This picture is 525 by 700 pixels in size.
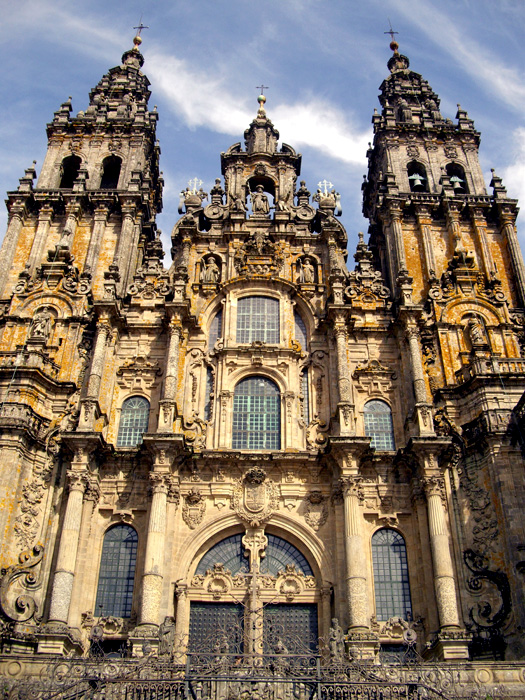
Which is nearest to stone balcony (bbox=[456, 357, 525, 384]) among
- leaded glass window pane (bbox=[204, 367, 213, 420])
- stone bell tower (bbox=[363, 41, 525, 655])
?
stone bell tower (bbox=[363, 41, 525, 655])

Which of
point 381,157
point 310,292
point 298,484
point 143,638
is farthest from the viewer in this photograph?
point 381,157

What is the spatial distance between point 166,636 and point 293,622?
14.6 ft

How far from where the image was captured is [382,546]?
76.5 feet

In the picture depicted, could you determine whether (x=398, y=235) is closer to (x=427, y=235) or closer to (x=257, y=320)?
(x=427, y=235)

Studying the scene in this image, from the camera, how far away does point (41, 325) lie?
26.7 m

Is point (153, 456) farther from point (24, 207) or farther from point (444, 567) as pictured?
point (24, 207)

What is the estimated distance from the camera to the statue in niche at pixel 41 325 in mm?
26422

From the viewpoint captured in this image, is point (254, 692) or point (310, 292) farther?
point (310, 292)

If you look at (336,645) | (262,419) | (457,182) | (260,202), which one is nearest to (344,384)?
(262,419)

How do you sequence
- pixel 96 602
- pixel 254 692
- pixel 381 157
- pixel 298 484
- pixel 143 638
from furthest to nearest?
pixel 381 157 < pixel 298 484 < pixel 96 602 < pixel 143 638 < pixel 254 692

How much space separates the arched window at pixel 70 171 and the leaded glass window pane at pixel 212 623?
66.0 ft

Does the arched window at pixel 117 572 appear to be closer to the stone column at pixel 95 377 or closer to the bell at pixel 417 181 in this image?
the stone column at pixel 95 377

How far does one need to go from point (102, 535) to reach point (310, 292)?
11.7 meters

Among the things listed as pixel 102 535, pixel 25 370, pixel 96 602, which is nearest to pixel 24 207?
pixel 25 370
